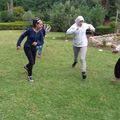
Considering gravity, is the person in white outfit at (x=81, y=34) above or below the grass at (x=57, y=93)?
above

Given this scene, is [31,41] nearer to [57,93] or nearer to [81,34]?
[81,34]

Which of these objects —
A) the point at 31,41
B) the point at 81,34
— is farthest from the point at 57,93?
the point at 81,34

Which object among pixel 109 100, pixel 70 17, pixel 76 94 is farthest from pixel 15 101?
pixel 70 17

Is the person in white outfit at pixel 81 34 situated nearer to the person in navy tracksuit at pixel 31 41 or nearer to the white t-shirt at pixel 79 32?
the white t-shirt at pixel 79 32

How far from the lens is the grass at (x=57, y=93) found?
6648 millimetres

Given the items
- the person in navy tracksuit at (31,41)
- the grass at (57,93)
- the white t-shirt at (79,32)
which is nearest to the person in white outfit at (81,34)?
the white t-shirt at (79,32)

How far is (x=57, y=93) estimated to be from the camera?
7.95 meters

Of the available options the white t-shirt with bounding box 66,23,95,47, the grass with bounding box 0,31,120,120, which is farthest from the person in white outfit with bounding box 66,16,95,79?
the grass with bounding box 0,31,120,120

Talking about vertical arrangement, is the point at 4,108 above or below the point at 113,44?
above

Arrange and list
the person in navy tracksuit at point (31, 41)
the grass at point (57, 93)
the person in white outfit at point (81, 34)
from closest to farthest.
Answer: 1. the grass at point (57, 93)
2. the person in navy tracksuit at point (31, 41)
3. the person in white outfit at point (81, 34)

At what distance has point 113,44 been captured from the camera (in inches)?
720

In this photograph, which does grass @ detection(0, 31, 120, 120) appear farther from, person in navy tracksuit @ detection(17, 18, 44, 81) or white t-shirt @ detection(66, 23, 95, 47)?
white t-shirt @ detection(66, 23, 95, 47)

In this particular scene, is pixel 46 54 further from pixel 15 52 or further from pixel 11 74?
pixel 11 74

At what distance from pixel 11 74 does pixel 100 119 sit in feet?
12.8
